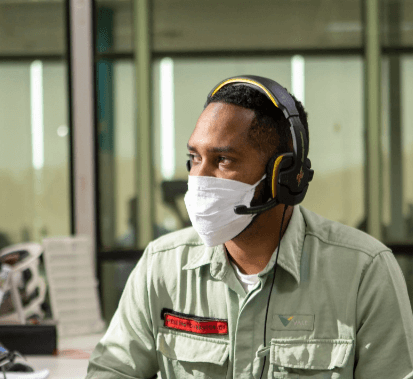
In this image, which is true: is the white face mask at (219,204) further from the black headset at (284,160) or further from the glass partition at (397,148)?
the glass partition at (397,148)

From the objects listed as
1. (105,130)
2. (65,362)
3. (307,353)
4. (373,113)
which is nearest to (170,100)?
(105,130)

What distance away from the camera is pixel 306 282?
1076mm

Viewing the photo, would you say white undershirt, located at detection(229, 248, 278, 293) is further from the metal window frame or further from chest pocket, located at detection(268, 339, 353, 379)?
the metal window frame

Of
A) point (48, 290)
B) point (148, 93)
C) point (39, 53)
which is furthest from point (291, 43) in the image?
point (48, 290)

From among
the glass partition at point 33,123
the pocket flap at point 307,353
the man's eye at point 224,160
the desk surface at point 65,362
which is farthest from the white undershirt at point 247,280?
the glass partition at point 33,123

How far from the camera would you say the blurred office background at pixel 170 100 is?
3857mm

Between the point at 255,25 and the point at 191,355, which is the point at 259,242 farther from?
the point at 255,25

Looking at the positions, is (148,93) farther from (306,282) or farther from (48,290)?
(306,282)

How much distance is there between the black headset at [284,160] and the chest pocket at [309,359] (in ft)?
0.83

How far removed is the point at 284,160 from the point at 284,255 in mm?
175

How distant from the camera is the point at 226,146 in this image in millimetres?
1036

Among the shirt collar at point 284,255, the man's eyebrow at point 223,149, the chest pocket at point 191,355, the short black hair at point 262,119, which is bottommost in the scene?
the chest pocket at point 191,355

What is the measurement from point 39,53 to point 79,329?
2.02m

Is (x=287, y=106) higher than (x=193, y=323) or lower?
higher
